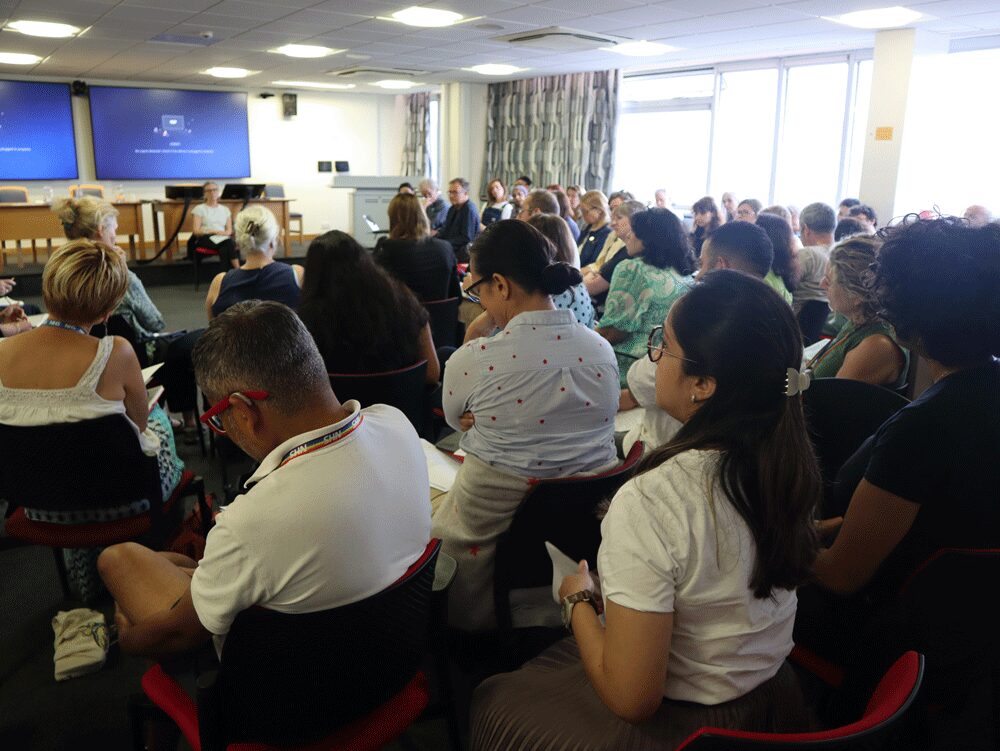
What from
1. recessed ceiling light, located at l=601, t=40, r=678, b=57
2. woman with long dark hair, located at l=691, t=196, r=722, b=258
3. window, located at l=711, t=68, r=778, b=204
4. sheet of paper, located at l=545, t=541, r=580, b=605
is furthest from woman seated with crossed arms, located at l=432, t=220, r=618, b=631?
window, located at l=711, t=68, r=778, b=204

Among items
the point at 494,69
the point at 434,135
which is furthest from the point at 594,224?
the point at 434,135

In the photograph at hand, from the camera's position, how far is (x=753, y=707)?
117cm

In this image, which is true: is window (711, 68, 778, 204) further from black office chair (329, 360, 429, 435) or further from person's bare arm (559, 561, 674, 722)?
person's bare arm (559, 561, 674, 722)

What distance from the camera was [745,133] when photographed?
376 inches

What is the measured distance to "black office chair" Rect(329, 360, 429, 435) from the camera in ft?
8.74

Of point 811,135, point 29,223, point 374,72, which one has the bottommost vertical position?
point 29,223

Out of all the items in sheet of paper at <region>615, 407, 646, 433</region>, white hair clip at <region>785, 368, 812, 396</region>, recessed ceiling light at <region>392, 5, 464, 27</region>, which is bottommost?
sheet of paper at <region>615, 407, 646, 433</region>

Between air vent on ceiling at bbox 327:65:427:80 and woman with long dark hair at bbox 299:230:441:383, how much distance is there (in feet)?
28.4

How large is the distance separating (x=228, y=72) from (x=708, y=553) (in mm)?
11868

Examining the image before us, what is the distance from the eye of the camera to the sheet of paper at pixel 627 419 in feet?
8.03

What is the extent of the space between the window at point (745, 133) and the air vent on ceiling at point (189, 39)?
6112 millimetres

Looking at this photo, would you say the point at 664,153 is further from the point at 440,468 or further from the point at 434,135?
the point at 440,468

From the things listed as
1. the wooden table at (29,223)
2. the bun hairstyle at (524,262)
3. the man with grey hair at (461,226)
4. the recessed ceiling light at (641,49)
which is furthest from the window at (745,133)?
the wooden table at (29,223)

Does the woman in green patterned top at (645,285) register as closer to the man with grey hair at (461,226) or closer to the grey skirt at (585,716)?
the grey skirt at (585,716)
